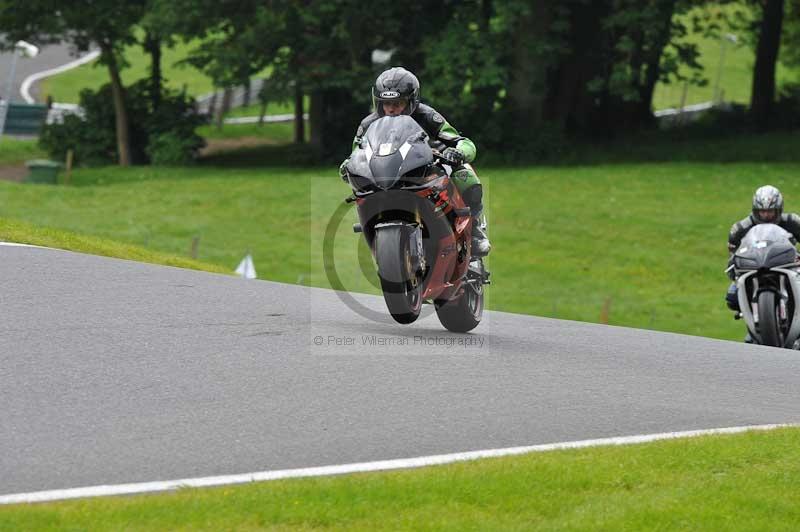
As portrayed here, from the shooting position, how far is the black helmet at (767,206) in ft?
47.6

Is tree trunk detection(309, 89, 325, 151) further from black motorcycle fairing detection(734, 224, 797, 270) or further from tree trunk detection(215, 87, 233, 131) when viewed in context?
black motorcycle fairing detection(734, 224, 797, 270)

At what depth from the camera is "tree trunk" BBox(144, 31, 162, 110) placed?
159ft

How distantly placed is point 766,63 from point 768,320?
34.6 meters

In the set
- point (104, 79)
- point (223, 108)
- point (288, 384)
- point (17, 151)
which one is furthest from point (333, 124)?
point (288, 384)

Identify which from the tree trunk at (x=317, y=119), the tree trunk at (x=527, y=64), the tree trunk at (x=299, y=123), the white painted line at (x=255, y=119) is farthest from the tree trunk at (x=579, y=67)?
the white painted line at (x=255, y=119)

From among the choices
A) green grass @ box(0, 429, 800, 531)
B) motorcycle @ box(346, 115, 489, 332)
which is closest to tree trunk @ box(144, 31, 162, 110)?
motorcycle @ box(346, 115, 489, 332)

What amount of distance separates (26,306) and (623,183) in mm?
29427

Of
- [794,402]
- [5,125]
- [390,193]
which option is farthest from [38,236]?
[5,125]

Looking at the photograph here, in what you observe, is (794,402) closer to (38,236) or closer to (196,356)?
(196,356)

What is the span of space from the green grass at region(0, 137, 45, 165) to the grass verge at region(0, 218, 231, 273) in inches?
1234

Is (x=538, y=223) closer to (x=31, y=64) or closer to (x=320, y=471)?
(x=320, y=471)

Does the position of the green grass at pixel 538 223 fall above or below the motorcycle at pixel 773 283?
below

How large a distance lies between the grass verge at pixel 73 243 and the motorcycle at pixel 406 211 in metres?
7.21

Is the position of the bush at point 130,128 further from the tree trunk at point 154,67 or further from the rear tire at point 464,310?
Result: the rear tire at point 464,310
